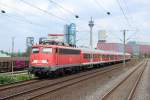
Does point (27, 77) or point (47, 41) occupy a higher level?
point (47, 41)

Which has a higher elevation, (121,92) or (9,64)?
(9,64)

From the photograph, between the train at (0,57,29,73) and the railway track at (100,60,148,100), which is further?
the train at (0,57,29,73)

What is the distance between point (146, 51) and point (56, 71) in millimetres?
171909

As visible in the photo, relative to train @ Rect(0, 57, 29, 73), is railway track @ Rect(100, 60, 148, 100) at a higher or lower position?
lower

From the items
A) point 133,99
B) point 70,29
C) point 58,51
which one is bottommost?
point 133,99

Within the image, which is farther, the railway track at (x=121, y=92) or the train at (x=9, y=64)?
the train at (x=9, y=64)

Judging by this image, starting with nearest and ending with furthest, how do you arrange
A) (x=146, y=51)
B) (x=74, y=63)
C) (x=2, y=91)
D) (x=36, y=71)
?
(x=2, y=91) → (x=36, y=71) → (x=74, y=63) → (x=146, y=51)

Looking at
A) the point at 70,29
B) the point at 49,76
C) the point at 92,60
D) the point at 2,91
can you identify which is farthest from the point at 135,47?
the point at 2,91

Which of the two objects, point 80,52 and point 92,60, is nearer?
point 80,52

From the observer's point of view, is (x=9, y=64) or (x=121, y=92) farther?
(x=9, y=64)

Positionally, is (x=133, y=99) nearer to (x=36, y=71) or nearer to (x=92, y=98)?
(x=92, y=98)

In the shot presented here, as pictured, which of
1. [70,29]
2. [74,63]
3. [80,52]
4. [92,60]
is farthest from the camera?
[70,29]

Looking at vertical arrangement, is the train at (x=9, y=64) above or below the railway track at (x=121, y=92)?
above

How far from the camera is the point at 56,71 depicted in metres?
30.7
